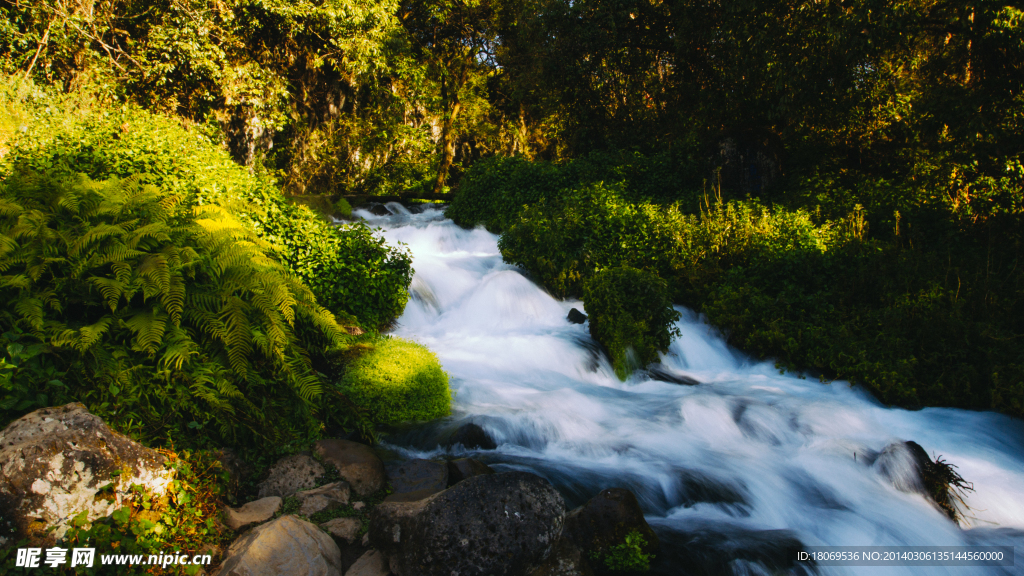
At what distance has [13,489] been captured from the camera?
123 inches

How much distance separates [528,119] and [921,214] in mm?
16796

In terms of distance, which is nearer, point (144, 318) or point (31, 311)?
point (31, 311)

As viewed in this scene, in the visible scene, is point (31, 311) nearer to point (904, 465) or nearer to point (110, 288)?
point (110, 288)

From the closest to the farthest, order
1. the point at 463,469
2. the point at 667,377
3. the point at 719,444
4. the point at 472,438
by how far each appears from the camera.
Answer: the point at 463,469 → the point at 472,438 → the point at 719,444 → the point at 667,377

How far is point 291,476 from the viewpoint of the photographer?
14.8ft

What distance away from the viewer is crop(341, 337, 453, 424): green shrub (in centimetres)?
571

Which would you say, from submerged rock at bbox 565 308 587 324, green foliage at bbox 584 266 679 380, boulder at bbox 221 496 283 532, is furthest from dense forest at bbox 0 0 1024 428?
boulder at bbox 221 496 283 532

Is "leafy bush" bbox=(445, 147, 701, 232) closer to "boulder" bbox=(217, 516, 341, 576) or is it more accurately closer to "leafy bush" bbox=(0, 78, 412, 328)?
"leafy bush" bbox=(0, 78, 412, 328)

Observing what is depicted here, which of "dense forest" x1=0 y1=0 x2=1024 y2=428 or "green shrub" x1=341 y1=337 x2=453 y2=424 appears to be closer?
"green shrub" x1=341 y1=337 x2=453 y2=424

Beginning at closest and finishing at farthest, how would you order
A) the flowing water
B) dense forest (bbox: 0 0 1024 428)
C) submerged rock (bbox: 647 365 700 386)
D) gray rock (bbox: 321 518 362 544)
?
gray rock (bbox: 321 518 362 544), the flowing water, dense forest (bbox: 0 0 1024 428), submerged rock (bbox: 647 365 700 386)

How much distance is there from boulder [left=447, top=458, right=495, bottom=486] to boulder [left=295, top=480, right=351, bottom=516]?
0.93m

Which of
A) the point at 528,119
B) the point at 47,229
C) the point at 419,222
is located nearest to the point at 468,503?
the point at 47,229

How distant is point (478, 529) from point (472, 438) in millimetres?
2099

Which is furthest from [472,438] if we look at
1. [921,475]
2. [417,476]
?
[921,475]
